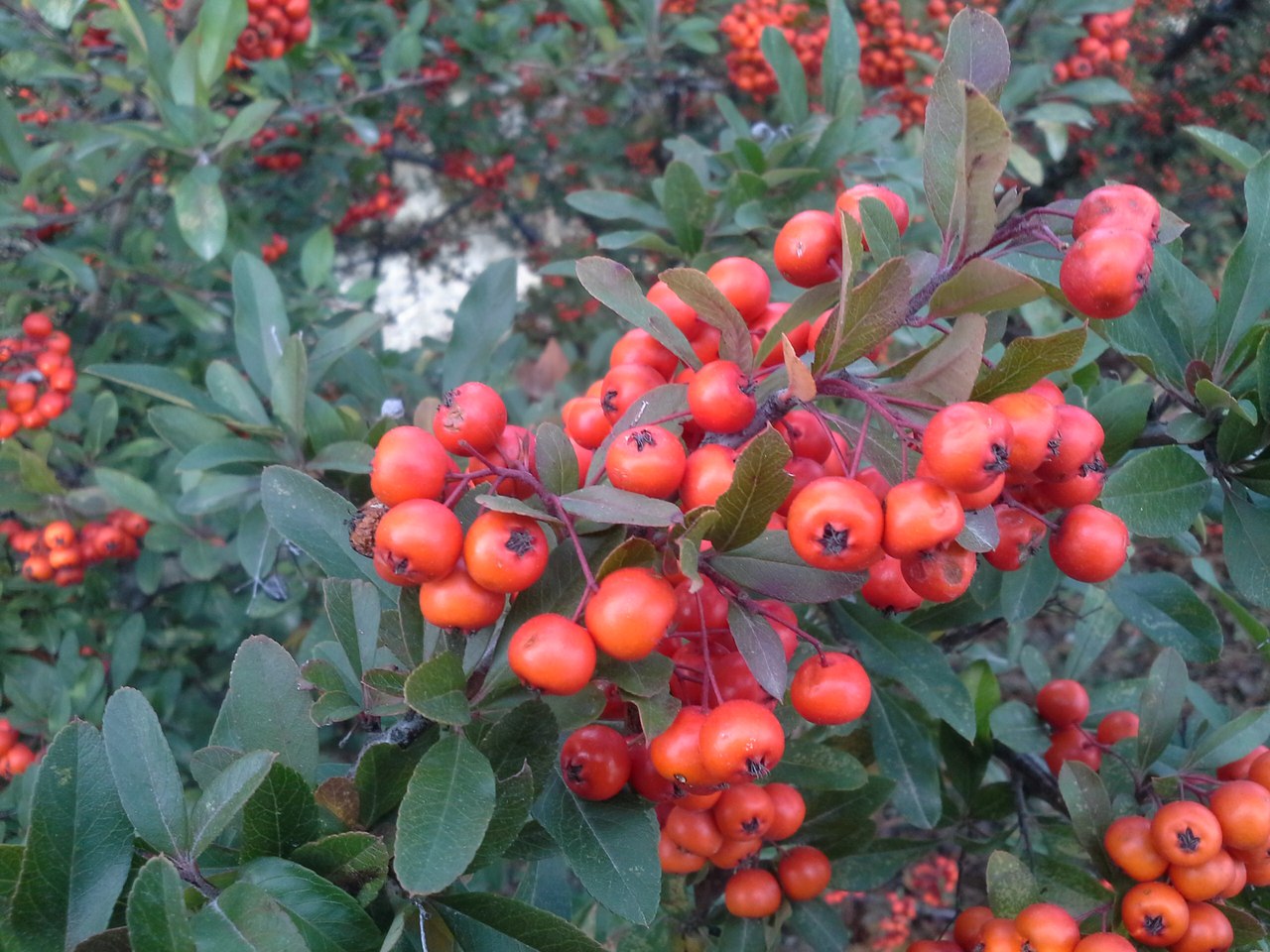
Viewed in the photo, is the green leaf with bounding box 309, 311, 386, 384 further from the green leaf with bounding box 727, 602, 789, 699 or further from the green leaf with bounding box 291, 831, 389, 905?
the green leaf with bounding box 727, 602, 789, 699

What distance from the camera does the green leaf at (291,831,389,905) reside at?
3.76ft

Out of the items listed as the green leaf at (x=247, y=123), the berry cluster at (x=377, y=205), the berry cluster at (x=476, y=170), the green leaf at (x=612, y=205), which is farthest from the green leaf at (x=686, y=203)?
the berry cluster at (x=476, y=170)

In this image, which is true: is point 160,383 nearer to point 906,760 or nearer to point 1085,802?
point 906,760

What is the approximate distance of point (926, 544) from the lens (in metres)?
0.97

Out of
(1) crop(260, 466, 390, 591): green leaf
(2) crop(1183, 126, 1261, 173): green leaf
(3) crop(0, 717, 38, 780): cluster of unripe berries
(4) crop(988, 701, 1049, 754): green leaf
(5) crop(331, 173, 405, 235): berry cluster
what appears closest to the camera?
(1) crop(260, 466, 390, 591): green leaf

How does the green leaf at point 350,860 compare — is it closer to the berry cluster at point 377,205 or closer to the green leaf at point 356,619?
the green leaf at point 356,619

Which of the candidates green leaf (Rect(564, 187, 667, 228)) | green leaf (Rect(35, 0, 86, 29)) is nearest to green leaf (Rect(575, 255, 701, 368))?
green leaf (Rect(564, 187, 667, 228))

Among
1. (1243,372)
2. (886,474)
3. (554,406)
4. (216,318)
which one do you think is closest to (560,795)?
(886,474)

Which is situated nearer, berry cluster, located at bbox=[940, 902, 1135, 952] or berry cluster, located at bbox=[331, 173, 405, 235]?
berry cluster, located at bbox=[940, 902, 1135, 952]

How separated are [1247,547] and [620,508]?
4.27ft

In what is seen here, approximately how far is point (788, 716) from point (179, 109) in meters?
2.56

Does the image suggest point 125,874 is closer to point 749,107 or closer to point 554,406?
point 554,406

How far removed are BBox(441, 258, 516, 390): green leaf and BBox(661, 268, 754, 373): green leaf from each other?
1400 millimetres

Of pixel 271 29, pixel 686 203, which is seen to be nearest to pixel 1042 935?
pixel 686 203
